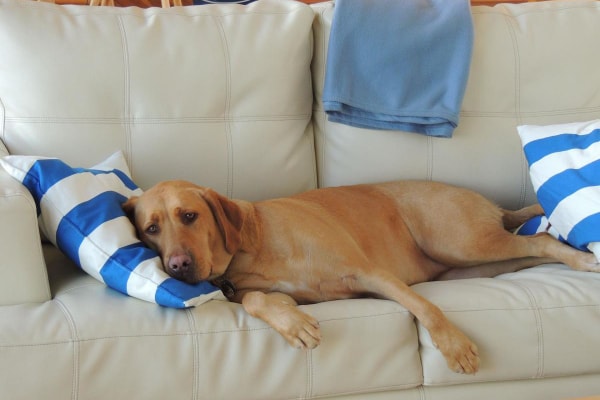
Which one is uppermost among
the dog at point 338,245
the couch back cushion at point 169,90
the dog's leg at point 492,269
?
the couch back cushion at point 169,90

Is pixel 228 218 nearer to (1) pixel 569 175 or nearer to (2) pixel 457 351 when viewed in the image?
(2) pixel 457 351

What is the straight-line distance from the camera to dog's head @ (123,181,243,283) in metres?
1.86

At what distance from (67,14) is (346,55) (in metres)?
0.94

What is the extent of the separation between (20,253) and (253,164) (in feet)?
3.05

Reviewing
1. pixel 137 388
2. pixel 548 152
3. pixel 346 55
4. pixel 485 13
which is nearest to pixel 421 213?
pixel 548 152

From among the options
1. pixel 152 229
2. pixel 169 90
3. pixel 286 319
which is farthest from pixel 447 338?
pixel 169 90

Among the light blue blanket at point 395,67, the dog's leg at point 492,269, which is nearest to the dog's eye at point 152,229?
the light blue blanket at point 395,67

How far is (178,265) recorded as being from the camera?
1799 mm

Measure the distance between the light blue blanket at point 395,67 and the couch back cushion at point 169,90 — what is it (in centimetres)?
15

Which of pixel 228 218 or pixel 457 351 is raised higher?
pixel 228 218

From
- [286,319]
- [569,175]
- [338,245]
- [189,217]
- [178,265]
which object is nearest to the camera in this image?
[286,319]

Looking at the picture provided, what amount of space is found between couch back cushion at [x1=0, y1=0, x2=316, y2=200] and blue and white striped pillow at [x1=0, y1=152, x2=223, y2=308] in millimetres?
374

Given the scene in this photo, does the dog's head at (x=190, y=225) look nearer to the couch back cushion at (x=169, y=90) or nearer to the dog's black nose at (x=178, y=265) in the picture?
the dog's black nose at (x=178, y=265)

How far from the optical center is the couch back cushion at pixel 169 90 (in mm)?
2281
